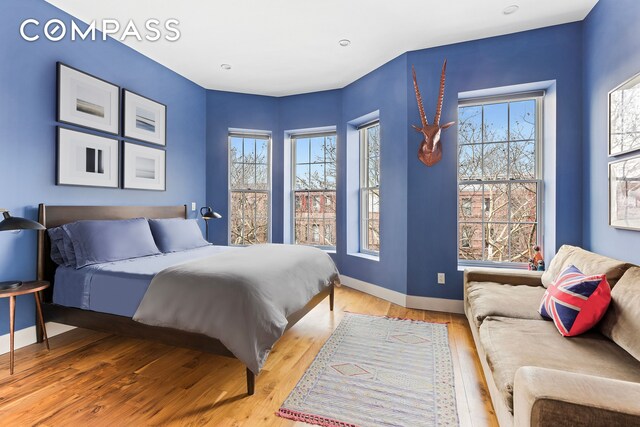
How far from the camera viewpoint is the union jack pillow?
168 centimetres

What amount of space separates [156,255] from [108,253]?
0.44 m

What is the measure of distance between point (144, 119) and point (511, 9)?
3.85 m

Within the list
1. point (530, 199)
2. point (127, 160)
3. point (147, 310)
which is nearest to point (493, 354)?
point (147, 310)

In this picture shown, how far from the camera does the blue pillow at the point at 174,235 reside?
10.8 feet

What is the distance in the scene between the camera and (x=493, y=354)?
1.56 m

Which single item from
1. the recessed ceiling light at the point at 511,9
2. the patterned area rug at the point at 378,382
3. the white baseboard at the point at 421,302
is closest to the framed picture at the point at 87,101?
the patterned area rug at the point at 378,382

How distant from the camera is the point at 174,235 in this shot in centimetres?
338

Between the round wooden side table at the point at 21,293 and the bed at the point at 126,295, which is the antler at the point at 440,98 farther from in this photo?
the round wooden side table at the point at 21,293

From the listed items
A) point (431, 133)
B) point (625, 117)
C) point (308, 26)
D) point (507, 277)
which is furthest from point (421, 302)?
point (308, 26)

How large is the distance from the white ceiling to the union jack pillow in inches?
93.5

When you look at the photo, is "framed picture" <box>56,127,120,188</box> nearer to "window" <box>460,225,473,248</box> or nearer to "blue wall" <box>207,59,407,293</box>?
→ "blue wall" <box>207,59,407,293</box>

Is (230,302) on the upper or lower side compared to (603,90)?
lower

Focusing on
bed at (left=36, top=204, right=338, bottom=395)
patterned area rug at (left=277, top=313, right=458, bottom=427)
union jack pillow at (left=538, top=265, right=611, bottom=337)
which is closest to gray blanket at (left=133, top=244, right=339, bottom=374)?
bed at (left=36, top=204, right=338, bottom=395)

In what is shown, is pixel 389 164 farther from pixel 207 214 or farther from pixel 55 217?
pixel 55 217
